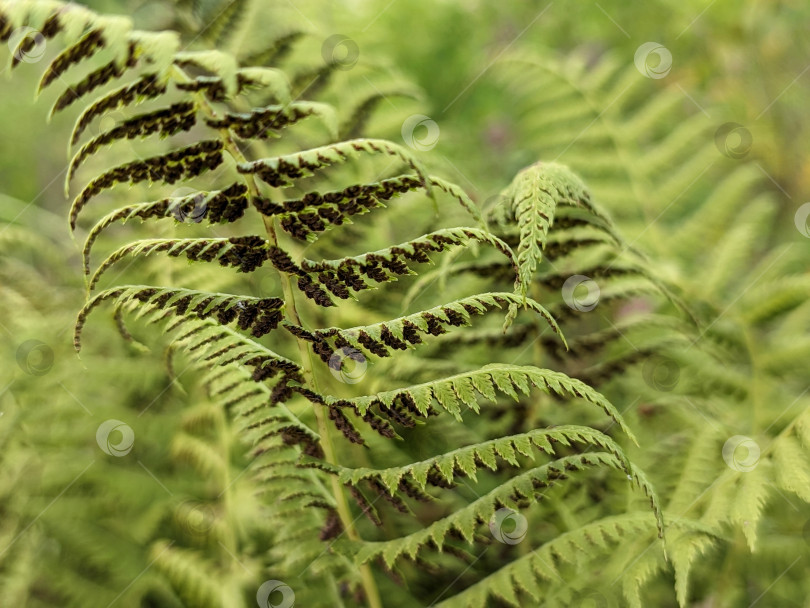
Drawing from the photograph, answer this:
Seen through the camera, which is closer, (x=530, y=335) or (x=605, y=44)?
(x=530, y=335)

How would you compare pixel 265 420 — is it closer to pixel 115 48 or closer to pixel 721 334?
pixel 115 48

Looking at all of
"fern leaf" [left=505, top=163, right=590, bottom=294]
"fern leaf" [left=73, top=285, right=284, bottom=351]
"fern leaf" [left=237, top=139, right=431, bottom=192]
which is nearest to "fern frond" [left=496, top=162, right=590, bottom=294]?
Answer: "fern leaf" [left=505, top=163, right=590, bottom=294]

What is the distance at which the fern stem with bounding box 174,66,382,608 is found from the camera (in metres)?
0.64

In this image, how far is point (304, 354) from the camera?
73 centimetres

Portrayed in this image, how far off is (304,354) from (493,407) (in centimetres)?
44

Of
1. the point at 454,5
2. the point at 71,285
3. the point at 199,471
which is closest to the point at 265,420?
the point at 199,471

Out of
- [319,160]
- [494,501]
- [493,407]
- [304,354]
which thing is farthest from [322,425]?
[493,407]

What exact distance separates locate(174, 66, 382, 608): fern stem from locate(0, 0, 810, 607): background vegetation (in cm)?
6

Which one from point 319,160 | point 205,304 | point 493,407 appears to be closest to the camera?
point 319,160

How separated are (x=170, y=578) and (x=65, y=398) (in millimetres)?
450

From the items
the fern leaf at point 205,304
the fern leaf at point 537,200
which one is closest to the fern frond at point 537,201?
the fern leaf at point 537,200

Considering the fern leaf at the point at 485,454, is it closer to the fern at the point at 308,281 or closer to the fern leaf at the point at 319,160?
the fern at the point at 308,281

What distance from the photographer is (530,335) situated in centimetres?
105

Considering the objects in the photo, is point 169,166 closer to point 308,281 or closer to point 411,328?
point 308,281
